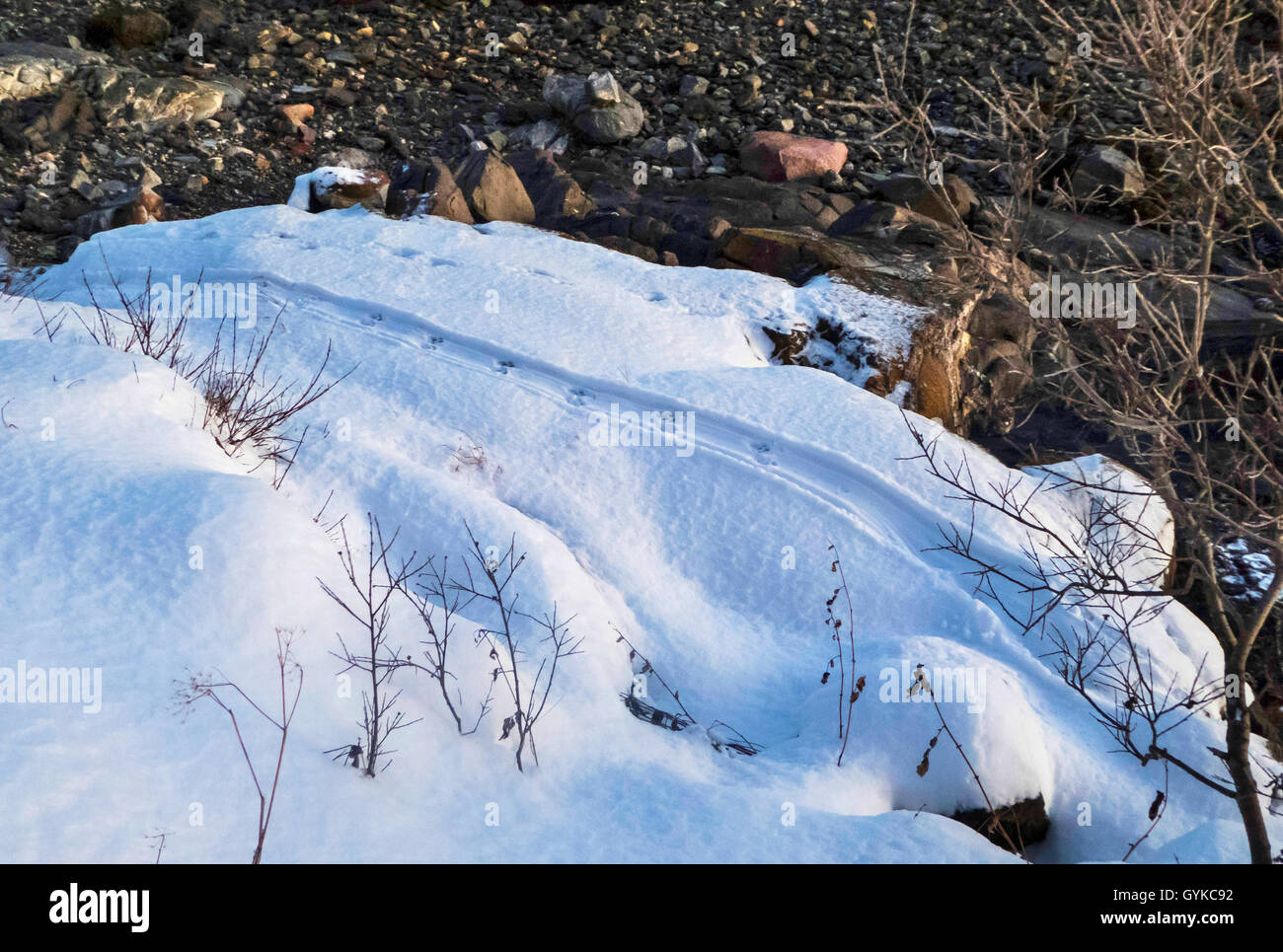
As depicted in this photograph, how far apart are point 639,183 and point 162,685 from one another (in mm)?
7595

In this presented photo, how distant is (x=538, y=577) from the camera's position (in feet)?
10.9

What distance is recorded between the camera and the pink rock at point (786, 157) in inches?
365

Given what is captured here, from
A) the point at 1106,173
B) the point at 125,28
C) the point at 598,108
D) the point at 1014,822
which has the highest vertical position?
the point at 1106,173

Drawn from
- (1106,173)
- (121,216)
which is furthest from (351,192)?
(1106,173)

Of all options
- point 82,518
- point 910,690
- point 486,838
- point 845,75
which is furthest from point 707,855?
point 845,75

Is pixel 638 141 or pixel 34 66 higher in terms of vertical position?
pixel 638 141

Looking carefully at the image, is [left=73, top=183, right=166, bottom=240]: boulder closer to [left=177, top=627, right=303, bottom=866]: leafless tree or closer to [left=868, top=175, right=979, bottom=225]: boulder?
[left=177, top=627, right=303, bottom=866]: leafless tree

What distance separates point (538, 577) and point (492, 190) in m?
4.12

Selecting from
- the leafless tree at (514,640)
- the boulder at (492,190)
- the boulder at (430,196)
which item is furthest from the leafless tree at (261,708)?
the boulder at (492,190)

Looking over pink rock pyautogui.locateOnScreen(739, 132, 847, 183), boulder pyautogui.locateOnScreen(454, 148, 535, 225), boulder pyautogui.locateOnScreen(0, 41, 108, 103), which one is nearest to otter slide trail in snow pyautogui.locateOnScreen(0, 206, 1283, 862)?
boulder pyautogui.locateOnScreen(454, 148, 535, 225)

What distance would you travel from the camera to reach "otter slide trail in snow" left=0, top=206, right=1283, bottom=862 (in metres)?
2.26

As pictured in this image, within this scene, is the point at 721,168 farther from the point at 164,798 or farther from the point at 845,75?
the point at 164,798

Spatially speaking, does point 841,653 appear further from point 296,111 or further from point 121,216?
point 296,111

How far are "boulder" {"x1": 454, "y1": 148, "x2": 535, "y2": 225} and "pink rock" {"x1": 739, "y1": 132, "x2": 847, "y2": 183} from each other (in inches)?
126
